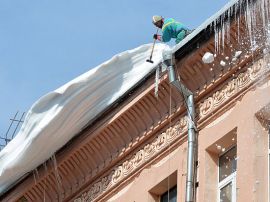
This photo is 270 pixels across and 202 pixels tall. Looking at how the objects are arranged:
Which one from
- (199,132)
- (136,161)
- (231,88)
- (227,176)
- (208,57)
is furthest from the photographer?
(136,161)

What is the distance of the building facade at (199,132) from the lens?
17609mm

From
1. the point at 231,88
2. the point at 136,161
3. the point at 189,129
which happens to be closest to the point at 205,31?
the point at 231,88

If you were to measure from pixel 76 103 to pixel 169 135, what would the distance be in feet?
5.63

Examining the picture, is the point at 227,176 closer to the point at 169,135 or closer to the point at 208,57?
the point at 169,135

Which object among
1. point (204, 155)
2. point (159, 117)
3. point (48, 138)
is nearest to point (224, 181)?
point (204, 155)

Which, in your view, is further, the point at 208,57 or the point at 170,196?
the point at 170,196

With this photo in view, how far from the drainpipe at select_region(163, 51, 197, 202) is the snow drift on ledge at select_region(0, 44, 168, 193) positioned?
0.67 m

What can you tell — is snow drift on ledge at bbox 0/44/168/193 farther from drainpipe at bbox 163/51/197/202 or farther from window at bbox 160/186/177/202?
window at bbox 160/186/177/202

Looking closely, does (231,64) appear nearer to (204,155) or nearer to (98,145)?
(204,155)

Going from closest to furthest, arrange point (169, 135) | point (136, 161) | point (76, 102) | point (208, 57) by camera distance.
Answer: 1. point (208, 57)
2. point (169, 135)
3. point (136, 161)
4. point (76, 102)

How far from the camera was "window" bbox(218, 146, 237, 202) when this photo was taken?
58.4 ft

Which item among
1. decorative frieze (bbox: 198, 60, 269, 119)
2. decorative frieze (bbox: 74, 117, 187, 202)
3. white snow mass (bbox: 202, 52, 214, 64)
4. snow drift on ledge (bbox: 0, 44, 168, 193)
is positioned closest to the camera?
decorative frieze (bbox: 198, 60, 269, 119)

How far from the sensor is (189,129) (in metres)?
18.4

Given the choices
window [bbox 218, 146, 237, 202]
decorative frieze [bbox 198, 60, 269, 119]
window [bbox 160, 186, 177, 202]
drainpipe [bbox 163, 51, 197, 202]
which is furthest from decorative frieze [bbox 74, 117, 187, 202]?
window [bbox 218, 146, 237, 202]
